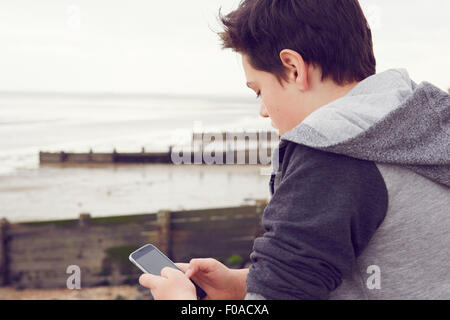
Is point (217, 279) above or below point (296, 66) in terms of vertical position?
below

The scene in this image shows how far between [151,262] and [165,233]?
32.2 feet

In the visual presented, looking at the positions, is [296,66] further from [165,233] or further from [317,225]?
[165,233]

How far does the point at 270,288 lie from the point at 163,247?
1037 cm

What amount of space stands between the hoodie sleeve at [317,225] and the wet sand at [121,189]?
18345 mm

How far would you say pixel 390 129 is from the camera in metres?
1.07

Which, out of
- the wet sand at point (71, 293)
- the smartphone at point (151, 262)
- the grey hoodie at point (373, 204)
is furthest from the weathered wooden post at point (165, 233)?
the grey hoodie at point (373, 204)

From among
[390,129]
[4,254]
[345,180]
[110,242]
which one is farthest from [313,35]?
[4,254]

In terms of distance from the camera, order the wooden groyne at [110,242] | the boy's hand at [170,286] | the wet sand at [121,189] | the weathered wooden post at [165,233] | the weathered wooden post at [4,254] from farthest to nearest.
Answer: the wet sand at [121,189] → the weathered wooden post at [165,233] → the wooden groyne at [110,242] → the weathered wooden post at [4,254] → the boy's hand at [170,286]

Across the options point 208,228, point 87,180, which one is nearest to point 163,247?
point 208,228

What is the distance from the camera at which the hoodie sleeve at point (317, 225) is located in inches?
38.7

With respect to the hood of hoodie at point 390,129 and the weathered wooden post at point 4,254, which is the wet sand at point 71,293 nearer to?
the weathered wooden post at point 4,254
